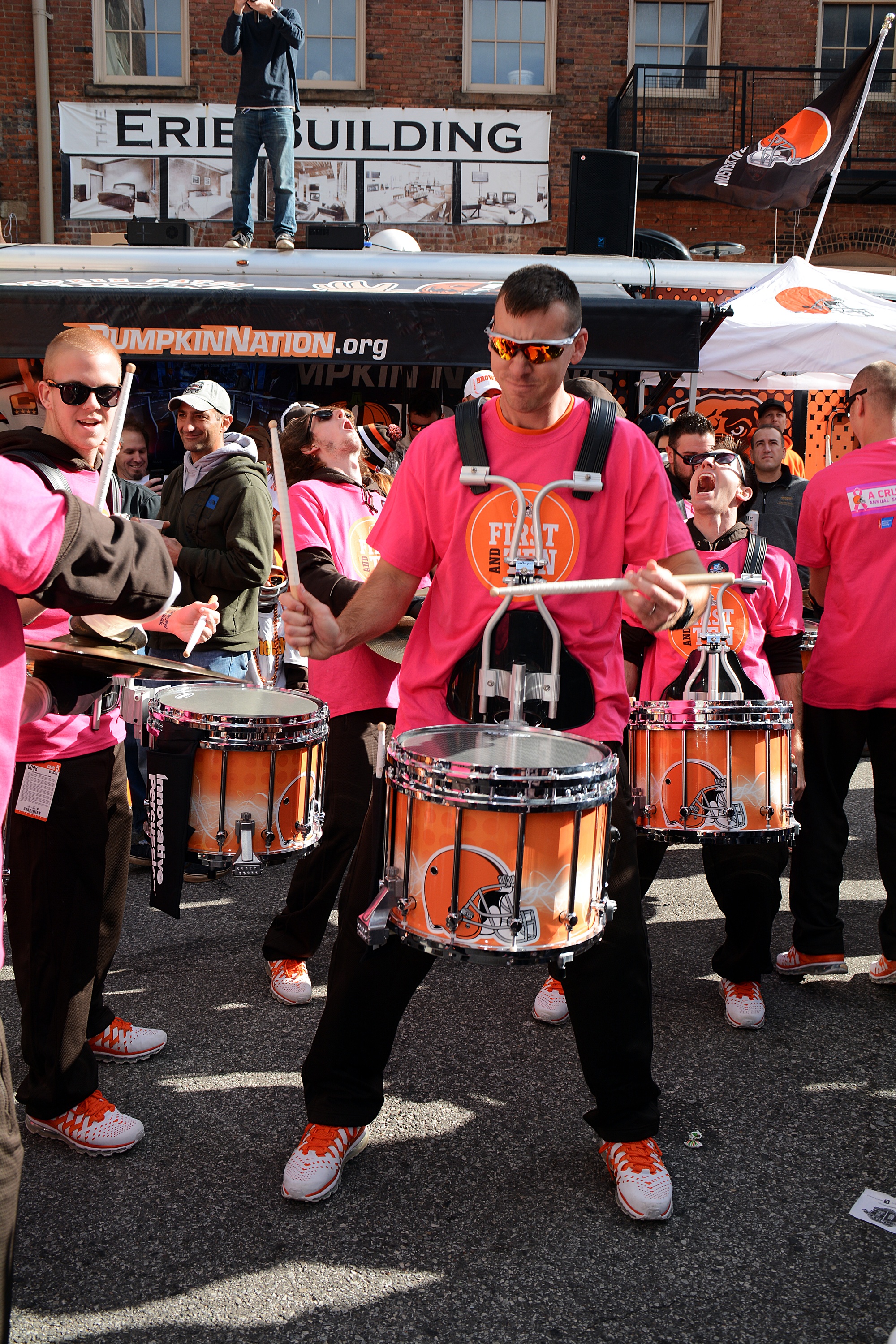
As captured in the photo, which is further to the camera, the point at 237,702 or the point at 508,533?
the point at 237,702

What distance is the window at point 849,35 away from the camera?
46.9 ft

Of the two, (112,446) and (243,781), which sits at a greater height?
(112,446)

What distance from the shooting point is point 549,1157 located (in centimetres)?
286

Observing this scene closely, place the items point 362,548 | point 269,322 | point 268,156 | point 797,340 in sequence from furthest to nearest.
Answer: point 268,156
point 797,340
point 269,322
point 362,548

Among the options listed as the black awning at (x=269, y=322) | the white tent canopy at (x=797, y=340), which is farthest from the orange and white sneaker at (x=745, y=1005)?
the white tent canopy at (x=797, y=340)

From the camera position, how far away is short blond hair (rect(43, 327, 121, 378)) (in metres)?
2.58

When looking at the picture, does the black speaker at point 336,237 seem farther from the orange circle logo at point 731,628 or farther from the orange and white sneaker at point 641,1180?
the orange and white sneaker at point 641,1180

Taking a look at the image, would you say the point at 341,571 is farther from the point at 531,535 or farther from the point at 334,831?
the point at 531,535

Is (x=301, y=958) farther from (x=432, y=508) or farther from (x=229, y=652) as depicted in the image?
(x=432, y=508)

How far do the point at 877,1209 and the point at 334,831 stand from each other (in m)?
1.96

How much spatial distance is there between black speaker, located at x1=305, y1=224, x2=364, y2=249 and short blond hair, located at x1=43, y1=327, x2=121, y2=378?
6.40 metres

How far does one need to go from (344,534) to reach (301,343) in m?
3.49

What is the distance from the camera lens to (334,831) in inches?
147

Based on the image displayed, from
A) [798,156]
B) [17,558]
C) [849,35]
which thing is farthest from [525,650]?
[849,35]
